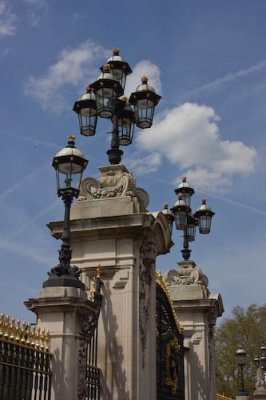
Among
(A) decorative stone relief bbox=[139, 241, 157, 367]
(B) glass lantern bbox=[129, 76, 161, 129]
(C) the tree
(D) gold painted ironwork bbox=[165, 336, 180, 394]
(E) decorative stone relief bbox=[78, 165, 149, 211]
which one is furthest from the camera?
(C) the tree

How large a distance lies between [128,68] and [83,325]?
682 cm

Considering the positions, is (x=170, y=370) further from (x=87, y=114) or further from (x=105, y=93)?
(x=105, y=93)

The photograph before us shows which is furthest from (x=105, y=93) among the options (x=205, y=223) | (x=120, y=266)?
(x=205, y=223)

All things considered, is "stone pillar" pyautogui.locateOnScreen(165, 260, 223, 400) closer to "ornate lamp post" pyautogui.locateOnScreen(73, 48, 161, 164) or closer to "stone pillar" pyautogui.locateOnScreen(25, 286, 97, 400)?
"ornate lamp post" pyautogui.locateOnScreen(73, 48, 161, 164)

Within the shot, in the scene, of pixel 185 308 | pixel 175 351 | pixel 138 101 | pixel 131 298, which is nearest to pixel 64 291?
pixel 131 298

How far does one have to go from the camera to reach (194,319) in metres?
18.6

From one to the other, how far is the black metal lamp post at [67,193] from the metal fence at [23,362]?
90cm

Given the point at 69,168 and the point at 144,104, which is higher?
the point at 144,104

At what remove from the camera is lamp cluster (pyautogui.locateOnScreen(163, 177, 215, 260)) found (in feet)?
59.4

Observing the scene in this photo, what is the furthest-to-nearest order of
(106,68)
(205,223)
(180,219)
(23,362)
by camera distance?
(205,223) → (180,219) → (106,68) → (23,362)

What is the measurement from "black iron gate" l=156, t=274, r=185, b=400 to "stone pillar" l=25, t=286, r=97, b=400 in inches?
194

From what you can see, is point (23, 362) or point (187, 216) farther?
point (187, 216)

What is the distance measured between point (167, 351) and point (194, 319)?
327 centimetres

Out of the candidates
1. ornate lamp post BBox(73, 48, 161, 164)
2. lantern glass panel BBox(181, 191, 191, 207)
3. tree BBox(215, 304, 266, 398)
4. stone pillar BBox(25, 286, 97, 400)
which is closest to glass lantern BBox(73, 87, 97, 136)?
ornate lamp post BBox(73, 48, 161, 164)
